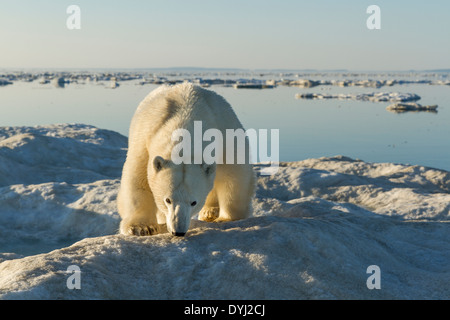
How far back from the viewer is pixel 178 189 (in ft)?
13.6

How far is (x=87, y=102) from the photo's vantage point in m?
45.1

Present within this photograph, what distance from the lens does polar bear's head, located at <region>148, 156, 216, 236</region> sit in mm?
4066

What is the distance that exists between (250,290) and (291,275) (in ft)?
1.20

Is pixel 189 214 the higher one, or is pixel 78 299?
pixel 189 214

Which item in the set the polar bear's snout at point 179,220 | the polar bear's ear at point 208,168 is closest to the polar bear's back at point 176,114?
the polar bear's ear at point 208,168

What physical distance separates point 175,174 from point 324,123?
28142mm

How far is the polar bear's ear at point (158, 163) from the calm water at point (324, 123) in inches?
608

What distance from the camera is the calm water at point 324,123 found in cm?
2105

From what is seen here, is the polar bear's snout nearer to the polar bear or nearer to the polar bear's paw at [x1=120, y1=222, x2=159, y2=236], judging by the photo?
the polar bear

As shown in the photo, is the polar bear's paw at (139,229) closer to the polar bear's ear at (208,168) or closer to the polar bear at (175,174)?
the polar bear at (175,174)

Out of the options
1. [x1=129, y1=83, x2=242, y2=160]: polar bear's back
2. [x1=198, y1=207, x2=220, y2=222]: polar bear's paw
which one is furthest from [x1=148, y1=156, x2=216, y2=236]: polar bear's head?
[x1=198, y1=207, x2=220, y2=222]: polar bear's paw

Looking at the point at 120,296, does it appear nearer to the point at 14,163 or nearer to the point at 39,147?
the point at 14,163

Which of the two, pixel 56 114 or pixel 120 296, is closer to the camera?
pixel 120 296

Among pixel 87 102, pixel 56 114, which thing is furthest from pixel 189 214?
pixel 87 102
